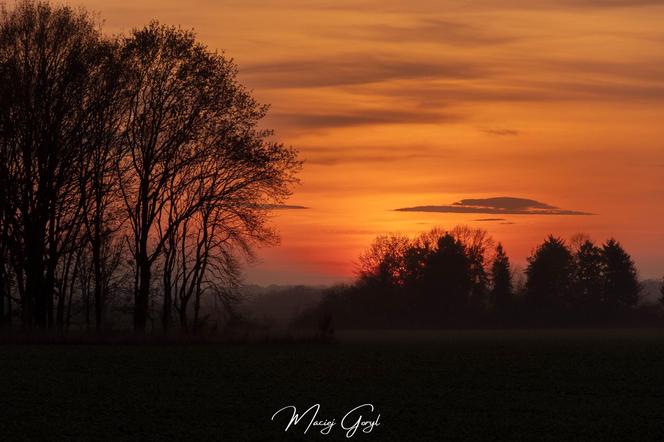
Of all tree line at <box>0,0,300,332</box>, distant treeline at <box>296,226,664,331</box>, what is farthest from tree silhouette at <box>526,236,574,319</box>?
tree line at <box>0,0,300,332</box>

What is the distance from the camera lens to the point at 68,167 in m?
52.3

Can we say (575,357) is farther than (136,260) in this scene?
No

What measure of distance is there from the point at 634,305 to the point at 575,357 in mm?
87603

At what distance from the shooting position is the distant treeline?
124250 mm

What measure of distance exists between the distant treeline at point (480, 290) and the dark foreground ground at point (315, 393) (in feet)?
254

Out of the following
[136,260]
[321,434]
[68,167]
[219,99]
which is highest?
[219,99]

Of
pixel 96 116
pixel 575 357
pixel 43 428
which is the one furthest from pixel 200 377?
pixel 96 116

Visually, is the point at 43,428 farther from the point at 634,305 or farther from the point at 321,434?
the point at 634,305

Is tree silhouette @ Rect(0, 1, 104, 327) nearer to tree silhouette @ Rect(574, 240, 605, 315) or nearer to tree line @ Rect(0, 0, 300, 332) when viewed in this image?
tree line @ Rect(0, 0, 300, 332)
